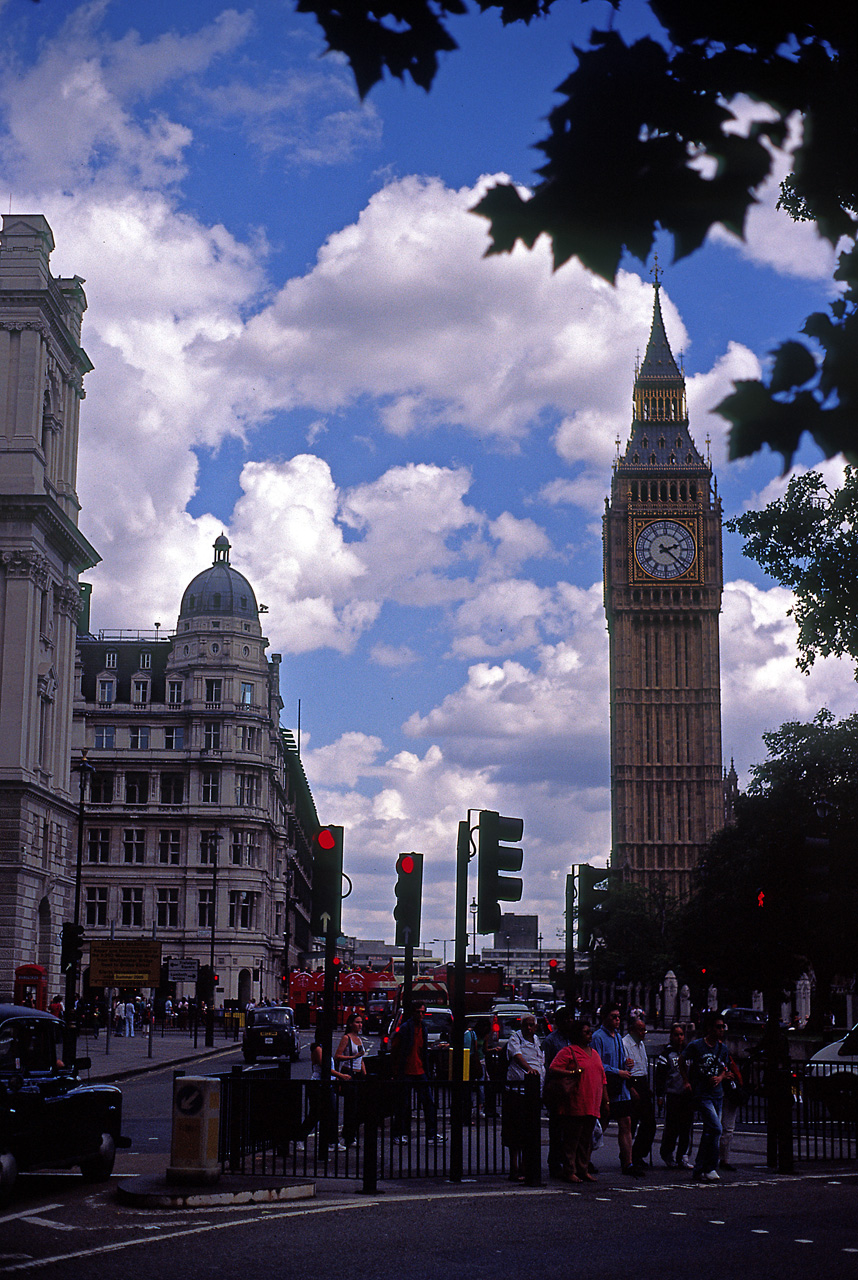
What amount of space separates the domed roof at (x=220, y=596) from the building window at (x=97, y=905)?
18301 mm

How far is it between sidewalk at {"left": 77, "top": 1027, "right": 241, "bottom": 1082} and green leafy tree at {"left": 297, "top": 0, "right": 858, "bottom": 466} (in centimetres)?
2439

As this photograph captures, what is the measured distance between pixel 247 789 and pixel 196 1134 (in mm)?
86646

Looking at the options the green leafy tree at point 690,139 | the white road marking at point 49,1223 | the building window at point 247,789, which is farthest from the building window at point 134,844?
the green leafy tree at point 690,139

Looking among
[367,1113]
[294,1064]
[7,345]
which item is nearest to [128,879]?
[7,345]

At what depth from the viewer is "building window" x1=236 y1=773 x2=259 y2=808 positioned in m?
99.8

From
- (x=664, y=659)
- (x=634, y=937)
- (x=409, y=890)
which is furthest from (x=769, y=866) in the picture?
(x=664, y=659)

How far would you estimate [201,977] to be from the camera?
299 feet

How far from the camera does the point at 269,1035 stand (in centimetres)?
4300

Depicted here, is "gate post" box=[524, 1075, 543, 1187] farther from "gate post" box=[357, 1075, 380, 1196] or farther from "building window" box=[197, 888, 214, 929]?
"building window" box=[197, 888, 214, 929]

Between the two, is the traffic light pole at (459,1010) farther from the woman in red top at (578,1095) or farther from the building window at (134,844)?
the building window at (134,844)

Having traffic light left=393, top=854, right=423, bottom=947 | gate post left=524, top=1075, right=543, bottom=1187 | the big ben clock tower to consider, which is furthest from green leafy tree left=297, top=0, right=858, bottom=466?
the big ben clock tower

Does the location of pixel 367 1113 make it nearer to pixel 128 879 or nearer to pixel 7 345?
pixel 7 345

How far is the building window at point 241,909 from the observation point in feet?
316

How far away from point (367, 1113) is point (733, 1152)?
8029 millimetres
